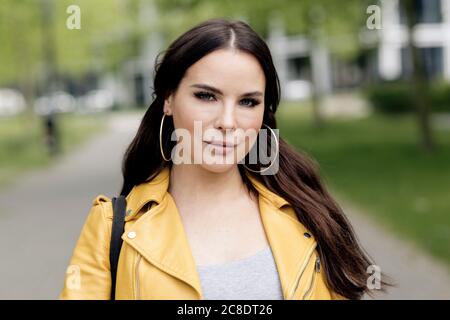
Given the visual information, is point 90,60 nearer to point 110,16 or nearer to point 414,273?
point 110,16

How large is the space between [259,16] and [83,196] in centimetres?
617

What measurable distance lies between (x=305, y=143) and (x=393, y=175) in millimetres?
7267

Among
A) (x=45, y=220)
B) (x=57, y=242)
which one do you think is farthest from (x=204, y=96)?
(x=45, y=220)

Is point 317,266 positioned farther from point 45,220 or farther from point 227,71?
point 45,220

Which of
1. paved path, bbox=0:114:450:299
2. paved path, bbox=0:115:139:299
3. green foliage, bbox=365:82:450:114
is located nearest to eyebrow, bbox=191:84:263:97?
paved path, bbox=0:115:139:299

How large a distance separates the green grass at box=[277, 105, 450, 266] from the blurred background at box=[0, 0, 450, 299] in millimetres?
24

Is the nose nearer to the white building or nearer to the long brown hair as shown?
the long brown hair

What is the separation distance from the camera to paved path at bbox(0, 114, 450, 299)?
21.2 ft

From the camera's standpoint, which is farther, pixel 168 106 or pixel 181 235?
pixel 168 106

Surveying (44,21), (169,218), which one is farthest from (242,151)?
(44,21)

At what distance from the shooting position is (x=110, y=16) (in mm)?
30562

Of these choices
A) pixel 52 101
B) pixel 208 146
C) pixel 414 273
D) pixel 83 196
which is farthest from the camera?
pixel 52 101

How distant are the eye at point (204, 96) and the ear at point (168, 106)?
0.53ft

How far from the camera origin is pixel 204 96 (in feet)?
6.43
